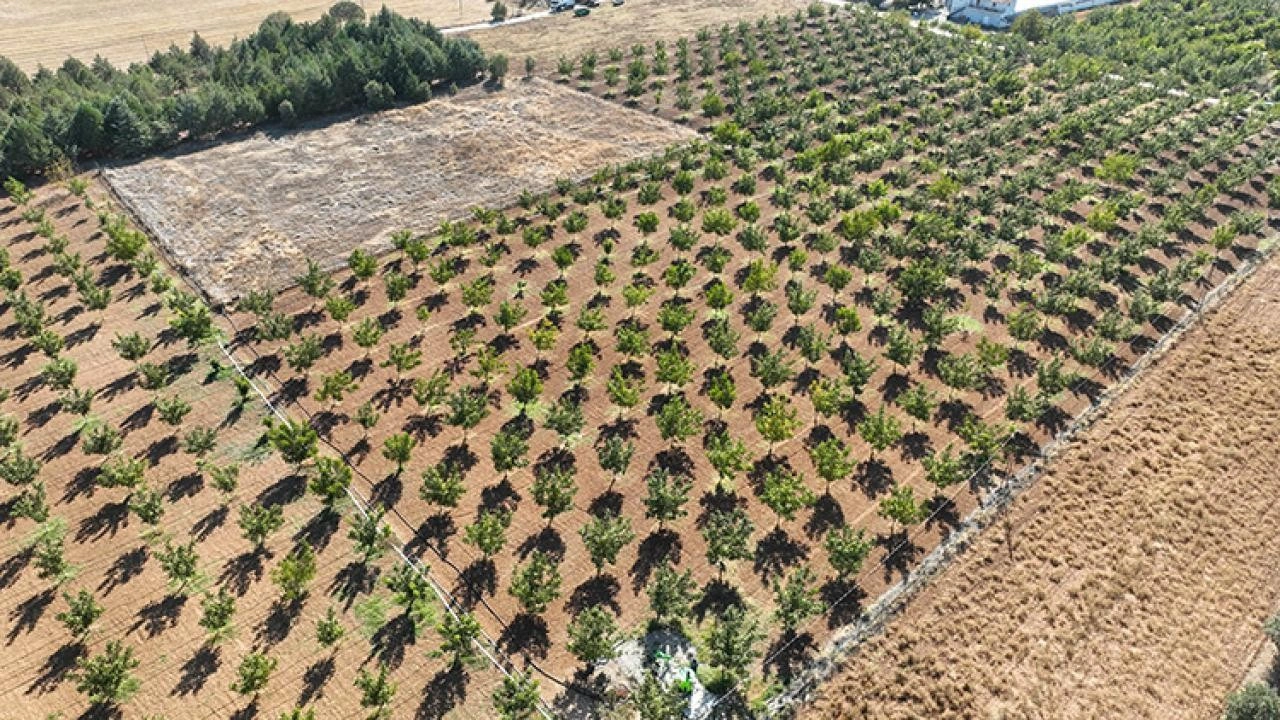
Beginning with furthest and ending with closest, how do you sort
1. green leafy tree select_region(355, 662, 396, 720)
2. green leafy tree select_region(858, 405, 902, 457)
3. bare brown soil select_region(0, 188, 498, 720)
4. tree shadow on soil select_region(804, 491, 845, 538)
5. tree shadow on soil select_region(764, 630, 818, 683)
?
green leafy tree select_region(858, 405, 902, 457) < tree shadow on soil select_region(804, 491, 845, 538) < tree shadow on soil select_region(764, 630, 818, 683) < bare brown soil select_region(0, 188, 498, 720) < green leafy tree select_region(355, 662, 396, 720)

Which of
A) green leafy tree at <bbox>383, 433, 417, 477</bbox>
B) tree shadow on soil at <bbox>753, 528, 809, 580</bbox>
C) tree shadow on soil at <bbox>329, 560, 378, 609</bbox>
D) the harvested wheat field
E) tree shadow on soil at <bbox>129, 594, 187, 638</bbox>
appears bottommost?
the harvested wheat field

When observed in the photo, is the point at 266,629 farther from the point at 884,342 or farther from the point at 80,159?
the point at 80,159

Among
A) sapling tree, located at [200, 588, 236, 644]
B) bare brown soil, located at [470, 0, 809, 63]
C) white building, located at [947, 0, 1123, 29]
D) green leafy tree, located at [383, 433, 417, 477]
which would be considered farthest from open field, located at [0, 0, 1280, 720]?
white building, located at [947, 0, 1123, 29]

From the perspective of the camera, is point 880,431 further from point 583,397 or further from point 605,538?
point 583,397

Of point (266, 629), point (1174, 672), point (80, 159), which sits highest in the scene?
point (80, 159)

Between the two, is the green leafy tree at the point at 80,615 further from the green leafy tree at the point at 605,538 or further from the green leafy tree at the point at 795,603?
the green leafy tree at the point at 795,603

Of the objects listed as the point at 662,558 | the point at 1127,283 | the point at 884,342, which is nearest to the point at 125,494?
the point at 662,558

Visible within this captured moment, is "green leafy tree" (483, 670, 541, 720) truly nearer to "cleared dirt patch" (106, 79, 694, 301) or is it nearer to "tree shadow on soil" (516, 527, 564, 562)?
"tree shadow on soil" (516, 527, 564, 562)
